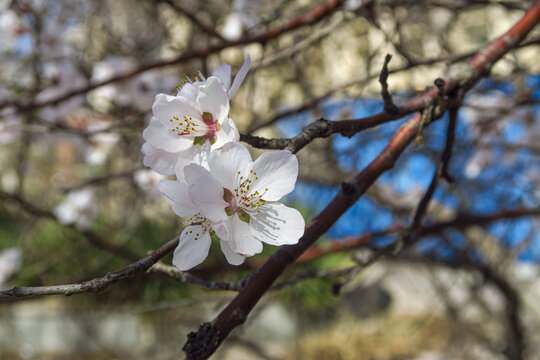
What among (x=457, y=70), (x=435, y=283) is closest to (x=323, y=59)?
(x=435, y=283)

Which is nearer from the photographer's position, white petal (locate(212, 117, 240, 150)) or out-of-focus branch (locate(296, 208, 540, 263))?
Answer: white petal (locate(212, 117, 240, 150))

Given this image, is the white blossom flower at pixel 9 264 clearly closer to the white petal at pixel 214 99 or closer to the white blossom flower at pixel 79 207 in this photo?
the white blossom flower at pixel 79 207

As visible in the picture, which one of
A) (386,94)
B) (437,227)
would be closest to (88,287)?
(386,94)

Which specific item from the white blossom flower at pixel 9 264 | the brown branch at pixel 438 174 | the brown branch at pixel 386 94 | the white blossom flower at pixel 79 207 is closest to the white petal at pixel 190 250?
the brown branch at pixel 386 94

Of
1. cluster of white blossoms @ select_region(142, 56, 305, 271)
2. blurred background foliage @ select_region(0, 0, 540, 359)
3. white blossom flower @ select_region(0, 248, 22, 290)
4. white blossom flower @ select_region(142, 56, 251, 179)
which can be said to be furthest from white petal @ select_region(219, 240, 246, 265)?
white blossom flower @ select_region(0, 248, 22, 290)

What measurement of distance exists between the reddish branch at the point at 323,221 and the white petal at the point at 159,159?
17 centimetres

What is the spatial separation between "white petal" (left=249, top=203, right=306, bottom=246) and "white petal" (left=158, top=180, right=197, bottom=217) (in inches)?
3.3

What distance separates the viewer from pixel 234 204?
0.62 m

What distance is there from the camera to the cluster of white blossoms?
1.82ft

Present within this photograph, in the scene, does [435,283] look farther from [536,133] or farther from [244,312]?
[244,312]

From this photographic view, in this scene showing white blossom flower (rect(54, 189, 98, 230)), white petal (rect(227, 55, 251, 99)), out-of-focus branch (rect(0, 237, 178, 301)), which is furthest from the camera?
white blossom flower (rect(54, 189, 98, 230))

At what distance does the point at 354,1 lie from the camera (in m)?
1.90

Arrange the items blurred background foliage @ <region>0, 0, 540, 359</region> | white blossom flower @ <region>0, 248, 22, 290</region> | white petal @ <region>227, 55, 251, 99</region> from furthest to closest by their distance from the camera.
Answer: white blossom flower @ <region>0, 248, 22, 290</region> → blurred background foliage @ <region>0, 0, 540, 359</region> → white petal @ <region>227, 55, 251, 99</region>

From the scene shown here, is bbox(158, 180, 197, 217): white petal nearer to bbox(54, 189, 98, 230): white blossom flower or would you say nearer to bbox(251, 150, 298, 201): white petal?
bbox(251, 150, 298, 201): white petal
